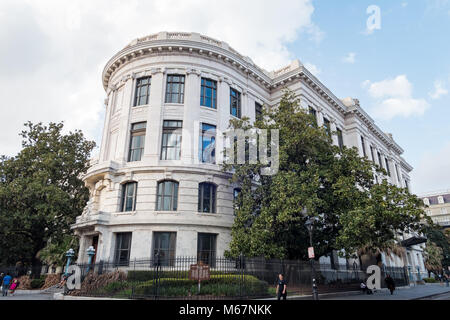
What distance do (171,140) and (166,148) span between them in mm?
727

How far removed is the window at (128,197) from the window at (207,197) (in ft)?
15.3

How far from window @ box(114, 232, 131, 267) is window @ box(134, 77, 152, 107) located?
10.4 metres

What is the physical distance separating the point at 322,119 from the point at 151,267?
2321 cm

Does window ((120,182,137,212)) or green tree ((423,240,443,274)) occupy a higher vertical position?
window ((120,182,137,212))

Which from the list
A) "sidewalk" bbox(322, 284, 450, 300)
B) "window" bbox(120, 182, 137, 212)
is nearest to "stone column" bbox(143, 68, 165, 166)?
"window" bbox(120, 182, 137, 212)

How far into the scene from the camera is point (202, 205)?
904 inches

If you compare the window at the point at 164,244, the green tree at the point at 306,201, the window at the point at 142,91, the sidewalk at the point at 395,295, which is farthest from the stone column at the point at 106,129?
the sidewalk at the point at 395,295

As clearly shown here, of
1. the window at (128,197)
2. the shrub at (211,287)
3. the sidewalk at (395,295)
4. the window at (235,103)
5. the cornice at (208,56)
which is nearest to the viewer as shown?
the shrub at (211,287)

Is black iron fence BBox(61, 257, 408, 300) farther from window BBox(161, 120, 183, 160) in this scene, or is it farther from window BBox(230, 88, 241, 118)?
window BBox(230, 88, 241, 118)

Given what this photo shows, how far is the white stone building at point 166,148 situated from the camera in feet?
71.1

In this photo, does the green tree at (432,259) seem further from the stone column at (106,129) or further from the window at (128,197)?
the stone column at (106,129)

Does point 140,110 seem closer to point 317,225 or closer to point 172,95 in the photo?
point 172,95

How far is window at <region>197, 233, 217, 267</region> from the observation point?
21.6 metres

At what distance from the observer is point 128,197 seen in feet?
75.9
